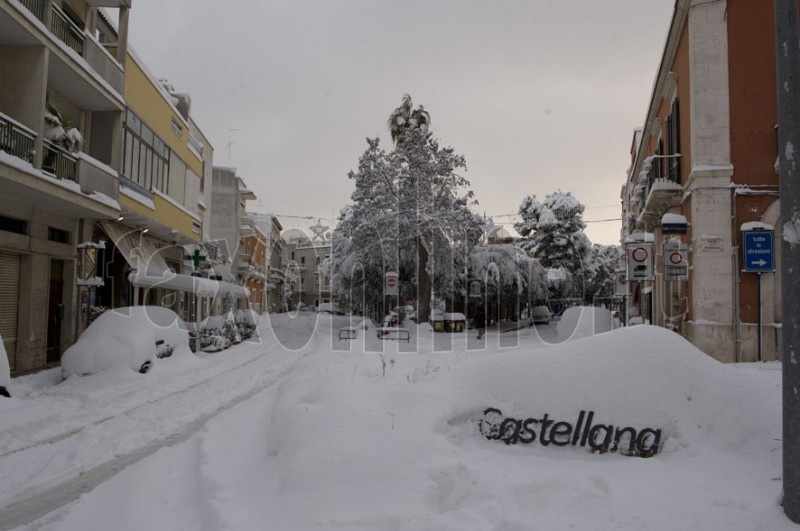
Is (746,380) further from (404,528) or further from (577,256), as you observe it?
(577,256)

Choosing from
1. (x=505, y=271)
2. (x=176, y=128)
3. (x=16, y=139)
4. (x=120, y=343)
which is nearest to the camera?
(x=16, y=139)

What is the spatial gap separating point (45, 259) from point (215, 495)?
1244 cm

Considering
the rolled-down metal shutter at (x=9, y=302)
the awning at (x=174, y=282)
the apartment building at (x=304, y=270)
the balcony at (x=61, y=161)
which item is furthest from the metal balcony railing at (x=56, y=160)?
the apartment building at (x=304, y=270)

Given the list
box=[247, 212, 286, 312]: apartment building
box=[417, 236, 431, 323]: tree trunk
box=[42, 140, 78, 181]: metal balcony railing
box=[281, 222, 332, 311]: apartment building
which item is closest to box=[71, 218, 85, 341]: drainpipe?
box=[42, 140, 78, 181]: metal balcony railing

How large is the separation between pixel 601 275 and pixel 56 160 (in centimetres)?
6342

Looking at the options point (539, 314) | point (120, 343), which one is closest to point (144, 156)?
point (120, 343)

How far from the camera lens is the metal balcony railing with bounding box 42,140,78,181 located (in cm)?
1338

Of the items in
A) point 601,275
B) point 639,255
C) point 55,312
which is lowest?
point 55,312

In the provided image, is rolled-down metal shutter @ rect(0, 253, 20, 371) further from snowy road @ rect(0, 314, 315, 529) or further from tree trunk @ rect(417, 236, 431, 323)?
tree trunk @ rect(417, 236, 431, 323)

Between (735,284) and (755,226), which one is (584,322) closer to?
(735,284)

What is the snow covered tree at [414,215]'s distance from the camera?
30.2 metres

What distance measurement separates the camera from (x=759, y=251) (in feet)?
37.9

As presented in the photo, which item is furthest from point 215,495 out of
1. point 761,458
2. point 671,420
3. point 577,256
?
point 577,256

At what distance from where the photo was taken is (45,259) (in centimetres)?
1486
